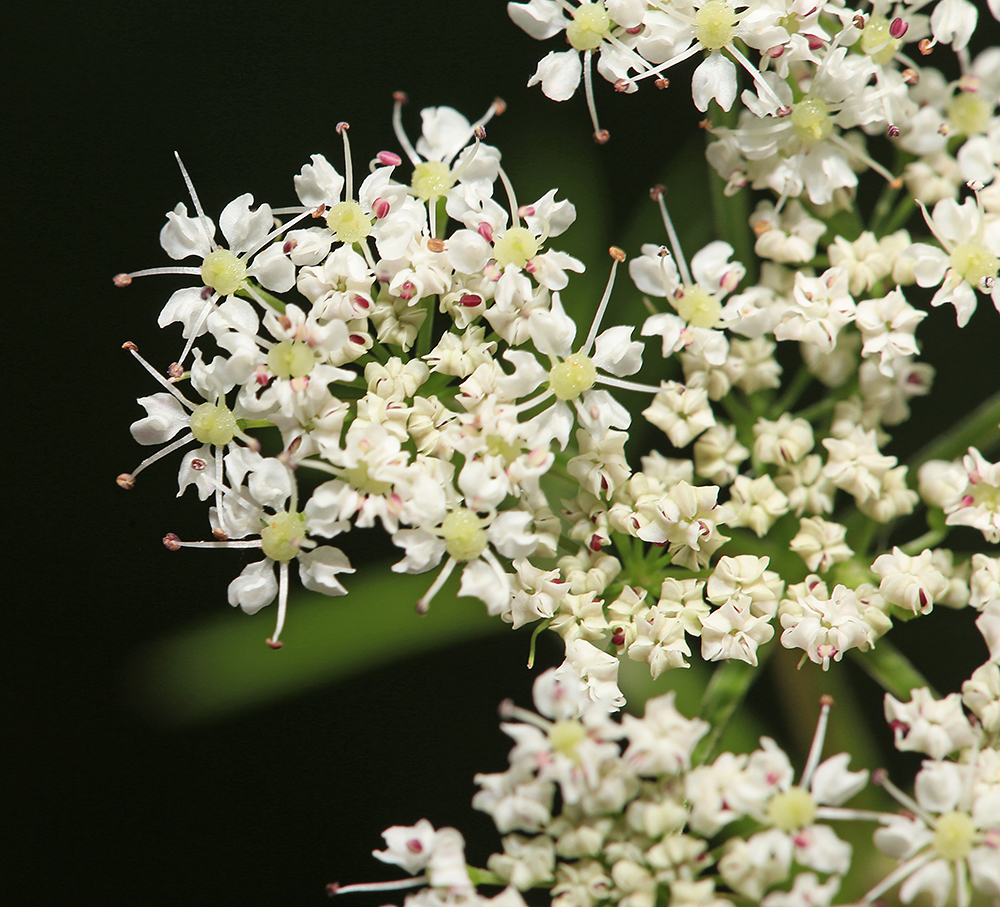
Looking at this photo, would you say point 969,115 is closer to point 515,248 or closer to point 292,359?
point 515,248

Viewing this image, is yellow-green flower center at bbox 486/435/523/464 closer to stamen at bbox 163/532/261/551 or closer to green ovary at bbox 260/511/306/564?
green ovary at bbox 260/511/306/564

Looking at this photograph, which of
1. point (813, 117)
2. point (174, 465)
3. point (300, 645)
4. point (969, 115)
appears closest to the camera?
point (813, 117)

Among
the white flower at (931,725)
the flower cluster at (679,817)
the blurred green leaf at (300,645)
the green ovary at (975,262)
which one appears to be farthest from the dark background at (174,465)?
the white flower at (931,725)

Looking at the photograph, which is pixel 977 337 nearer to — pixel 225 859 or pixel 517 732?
pixel 517 732

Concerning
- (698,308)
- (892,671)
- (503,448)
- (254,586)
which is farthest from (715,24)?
(254,586)

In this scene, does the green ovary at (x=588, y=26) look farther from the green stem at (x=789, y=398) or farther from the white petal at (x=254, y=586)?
the white petal at (x=254, y=586)

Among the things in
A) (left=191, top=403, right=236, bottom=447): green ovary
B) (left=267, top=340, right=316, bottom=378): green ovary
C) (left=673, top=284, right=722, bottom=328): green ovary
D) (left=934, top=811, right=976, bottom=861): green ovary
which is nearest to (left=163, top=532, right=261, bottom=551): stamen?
(left=191, top=403, right=236, bottom=447): green ovary
